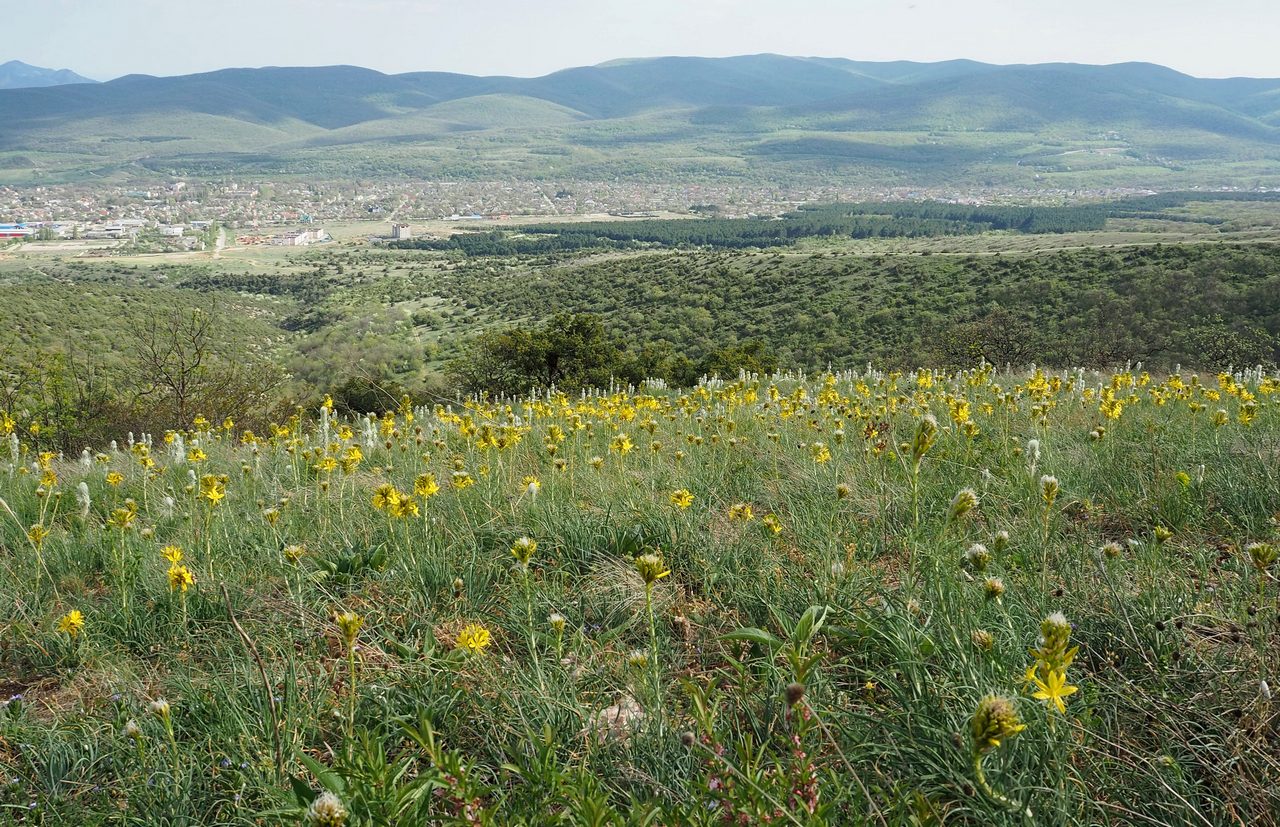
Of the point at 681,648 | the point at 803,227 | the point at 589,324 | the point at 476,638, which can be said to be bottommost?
the point at 803,227

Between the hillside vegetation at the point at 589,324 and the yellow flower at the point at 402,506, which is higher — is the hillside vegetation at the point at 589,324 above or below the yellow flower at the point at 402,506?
below

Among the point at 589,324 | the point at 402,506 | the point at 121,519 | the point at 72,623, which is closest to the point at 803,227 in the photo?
the point at 589,324

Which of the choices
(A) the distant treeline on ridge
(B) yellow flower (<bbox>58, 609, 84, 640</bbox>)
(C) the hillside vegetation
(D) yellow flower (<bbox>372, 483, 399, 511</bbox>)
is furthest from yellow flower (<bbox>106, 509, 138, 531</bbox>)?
(A) the distant treeline on ridge

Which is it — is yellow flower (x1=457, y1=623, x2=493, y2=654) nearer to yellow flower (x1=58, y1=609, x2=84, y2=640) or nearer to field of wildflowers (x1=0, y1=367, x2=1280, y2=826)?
field of wildflowers (x1=0, y1=367, x2=1280, y2=826)

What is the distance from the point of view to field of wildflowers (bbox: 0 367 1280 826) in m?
1.67

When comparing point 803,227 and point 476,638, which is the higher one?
point 476,638

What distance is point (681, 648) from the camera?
2689mm

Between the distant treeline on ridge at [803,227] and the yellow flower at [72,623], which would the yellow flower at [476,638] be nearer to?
the yellow flower at [72,623]

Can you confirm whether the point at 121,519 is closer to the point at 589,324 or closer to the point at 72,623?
the point at 72,623

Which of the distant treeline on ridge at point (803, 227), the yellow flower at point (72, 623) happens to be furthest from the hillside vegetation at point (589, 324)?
the distant treeline on ridge at point (803, 227)

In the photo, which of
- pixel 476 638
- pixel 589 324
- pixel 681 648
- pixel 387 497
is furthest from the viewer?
pixel 589 324

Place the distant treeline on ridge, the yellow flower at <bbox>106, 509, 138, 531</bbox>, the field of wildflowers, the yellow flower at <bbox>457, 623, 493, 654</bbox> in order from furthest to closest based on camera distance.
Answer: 1. the distant treeline on ridge
2. the yellow flower at <bbox>106, 509, 138, 531</bbox>
3. the yellow flower at <bbox>457, 623, 493, 654</bbox>
4. the field of wildflowers

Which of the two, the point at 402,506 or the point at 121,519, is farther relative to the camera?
the point at 121,519

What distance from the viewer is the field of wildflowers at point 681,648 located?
167 cm
